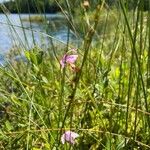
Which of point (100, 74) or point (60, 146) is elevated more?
point (100, 74)

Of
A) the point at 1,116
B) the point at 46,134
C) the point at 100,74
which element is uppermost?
the point at 100,74

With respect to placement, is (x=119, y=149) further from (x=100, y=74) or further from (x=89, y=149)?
(x=100, y=74)

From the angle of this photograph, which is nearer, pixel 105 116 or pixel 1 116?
pixel 105 116

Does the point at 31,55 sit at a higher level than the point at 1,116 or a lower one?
higher

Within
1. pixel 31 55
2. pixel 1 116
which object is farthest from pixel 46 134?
pixel 1 116

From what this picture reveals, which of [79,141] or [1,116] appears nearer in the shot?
[79,141]

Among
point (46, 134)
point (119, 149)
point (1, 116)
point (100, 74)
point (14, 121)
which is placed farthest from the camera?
point (1, 116)

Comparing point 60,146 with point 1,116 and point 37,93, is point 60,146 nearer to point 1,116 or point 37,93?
point 37,93

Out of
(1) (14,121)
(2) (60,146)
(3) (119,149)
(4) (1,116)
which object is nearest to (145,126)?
(3) (119,149)

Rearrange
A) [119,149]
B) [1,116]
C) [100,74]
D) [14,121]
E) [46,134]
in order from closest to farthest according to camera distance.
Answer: [119,149] < [46,134] < [100,74] < [14,121] < [1,116]
